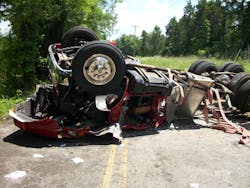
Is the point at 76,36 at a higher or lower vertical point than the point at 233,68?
higher

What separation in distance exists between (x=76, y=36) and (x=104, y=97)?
10.6 feet

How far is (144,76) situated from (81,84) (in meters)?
1.36

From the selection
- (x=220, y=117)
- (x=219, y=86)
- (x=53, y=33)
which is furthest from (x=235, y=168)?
(x=53, y=33)

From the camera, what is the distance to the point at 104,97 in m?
6.03

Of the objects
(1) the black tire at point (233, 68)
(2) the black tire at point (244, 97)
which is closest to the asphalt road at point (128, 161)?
(2) the black tire at point (244, 97)

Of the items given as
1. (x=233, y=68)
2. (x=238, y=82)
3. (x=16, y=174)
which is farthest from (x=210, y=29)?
(x=16, y=174)

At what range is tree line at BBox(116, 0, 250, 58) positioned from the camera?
51.7m

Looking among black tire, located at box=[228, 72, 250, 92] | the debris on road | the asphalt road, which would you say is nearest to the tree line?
black tire, located at box=[228, 72, 250, 92]

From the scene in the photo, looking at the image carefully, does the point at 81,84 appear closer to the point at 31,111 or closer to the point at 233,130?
the point at 31,111

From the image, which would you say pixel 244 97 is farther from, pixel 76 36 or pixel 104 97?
pixel 76 36

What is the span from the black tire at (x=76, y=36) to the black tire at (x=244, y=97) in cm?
400

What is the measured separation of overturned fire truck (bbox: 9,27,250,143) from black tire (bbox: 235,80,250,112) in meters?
0.68

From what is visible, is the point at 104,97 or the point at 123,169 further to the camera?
the point at 104,97

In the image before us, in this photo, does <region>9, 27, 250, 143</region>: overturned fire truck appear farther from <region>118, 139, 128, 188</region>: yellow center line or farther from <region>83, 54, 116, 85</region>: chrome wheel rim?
<region>118, 139, 128, 188</region>: yellow center line
